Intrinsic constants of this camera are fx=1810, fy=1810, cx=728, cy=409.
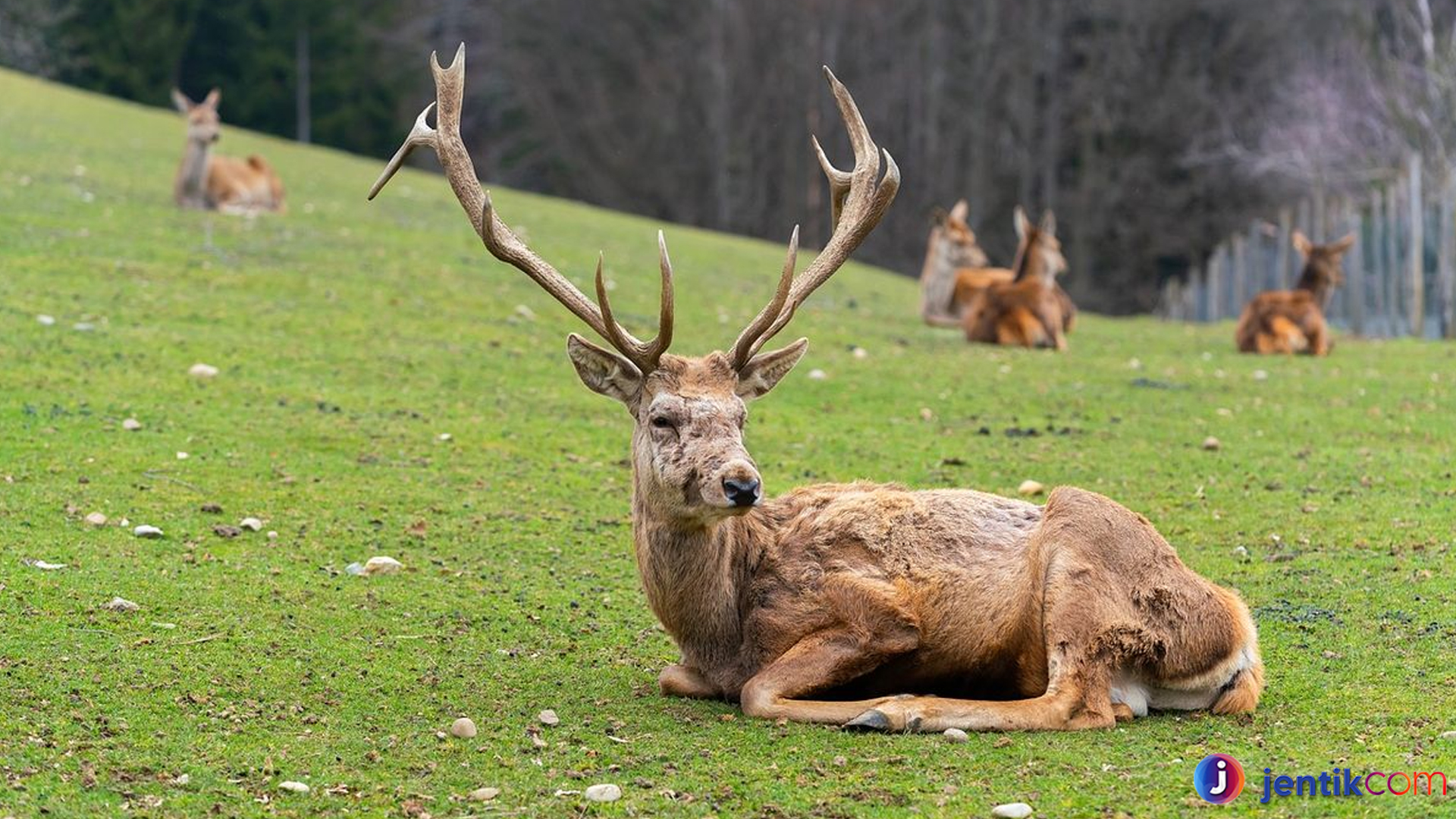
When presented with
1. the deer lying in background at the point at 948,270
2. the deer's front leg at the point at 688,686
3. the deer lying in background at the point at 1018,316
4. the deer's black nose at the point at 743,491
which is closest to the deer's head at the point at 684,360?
the deer's black nose at the point at 743,491

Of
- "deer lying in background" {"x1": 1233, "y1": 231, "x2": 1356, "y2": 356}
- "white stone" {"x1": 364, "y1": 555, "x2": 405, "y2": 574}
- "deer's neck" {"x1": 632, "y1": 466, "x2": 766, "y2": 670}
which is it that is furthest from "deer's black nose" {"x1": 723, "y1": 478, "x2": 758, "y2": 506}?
"deer lying in background" {"x1": 1233, "y1": 231, "x2": 1356, "y2": 356}

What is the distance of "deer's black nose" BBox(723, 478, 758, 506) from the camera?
713cm

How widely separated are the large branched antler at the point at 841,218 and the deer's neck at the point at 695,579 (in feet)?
2.51

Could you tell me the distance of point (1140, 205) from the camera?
56906 mm

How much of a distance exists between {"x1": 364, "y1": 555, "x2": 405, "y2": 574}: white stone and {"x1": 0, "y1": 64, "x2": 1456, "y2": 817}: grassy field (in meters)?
0.07

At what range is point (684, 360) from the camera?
786cm

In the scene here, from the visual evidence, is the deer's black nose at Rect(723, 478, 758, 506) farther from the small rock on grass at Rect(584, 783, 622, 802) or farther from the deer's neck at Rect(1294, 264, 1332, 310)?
the deer's neck at Rect(1294, 264, 1332, 310)

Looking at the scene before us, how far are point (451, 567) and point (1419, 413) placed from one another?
31.4 ft

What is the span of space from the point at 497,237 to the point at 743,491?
182cm

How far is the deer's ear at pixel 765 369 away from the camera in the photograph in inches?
315

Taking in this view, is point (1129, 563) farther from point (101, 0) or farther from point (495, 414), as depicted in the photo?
point (101, 0)

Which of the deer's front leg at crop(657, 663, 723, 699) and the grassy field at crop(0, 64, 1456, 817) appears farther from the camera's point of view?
the deer's front leg at crop(657, 663, 723, 699)

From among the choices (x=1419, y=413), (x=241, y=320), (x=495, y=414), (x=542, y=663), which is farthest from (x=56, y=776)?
(x=1419, y=413)

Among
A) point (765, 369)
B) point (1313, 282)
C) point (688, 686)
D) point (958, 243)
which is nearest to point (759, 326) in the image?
point (765, 369)
